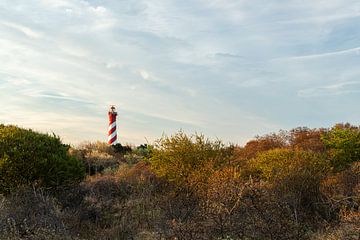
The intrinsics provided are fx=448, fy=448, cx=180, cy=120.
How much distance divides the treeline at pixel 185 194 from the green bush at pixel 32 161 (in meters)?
0.02

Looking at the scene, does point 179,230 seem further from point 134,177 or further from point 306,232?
point 134,177

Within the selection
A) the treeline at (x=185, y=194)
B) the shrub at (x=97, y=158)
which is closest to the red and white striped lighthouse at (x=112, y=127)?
the shrub at (x=97, y=158)

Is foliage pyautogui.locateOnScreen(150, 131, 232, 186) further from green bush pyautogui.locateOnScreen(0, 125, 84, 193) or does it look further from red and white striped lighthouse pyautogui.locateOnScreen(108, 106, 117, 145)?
red and white striped lighthouse pyautogui.locateOnScreen(108, 106, 117, 145)

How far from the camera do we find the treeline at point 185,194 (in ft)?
26.1

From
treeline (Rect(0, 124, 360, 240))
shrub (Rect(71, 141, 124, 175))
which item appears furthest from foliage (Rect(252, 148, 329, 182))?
shrub (Rect(71, 141, 124, 175))

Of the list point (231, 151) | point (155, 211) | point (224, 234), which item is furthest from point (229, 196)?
point (231, 151)

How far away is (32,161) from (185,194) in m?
3.84

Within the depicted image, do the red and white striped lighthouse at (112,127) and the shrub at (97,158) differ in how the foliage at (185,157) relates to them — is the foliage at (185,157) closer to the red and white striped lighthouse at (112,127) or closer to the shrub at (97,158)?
the shrub at (97,158)

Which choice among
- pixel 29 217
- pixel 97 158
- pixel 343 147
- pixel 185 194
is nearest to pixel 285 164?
pixel 185 194

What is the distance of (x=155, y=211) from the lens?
10.5 meters

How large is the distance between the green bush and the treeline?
0.02 metres

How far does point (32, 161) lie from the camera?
11.0 m

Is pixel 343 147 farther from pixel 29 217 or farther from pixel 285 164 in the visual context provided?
pixel 29 217

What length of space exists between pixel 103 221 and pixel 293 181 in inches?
179
